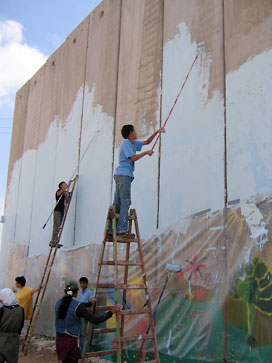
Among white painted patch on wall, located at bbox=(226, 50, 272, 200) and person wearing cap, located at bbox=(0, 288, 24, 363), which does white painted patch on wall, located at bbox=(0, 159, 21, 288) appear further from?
white painted patch on wall, located at bbox=(226, 50, 272, 200)

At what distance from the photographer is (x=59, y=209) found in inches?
305

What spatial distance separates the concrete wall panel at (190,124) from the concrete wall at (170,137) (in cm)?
2

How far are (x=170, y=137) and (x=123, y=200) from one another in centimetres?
153

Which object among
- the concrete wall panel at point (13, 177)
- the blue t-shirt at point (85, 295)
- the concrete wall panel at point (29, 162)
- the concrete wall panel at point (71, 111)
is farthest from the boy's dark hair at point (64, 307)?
the concrete wall panel at point (13, 177)

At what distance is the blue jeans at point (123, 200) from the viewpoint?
4559mm

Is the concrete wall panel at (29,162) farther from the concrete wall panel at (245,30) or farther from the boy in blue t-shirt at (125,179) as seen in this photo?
the concrete wall panel at (245,30)

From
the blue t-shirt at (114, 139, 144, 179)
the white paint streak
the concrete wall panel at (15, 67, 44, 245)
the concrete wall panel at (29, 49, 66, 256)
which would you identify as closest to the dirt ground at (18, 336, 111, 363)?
the concrete wall panel at (29, 49, 66, 256)

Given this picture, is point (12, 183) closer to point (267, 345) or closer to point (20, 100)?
point (20, 100)

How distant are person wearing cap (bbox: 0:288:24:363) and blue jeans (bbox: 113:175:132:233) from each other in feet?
4.42

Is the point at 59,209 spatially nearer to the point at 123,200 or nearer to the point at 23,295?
the point at 23,295

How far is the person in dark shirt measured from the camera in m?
7.52

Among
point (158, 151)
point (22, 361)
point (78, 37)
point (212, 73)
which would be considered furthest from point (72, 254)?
point (78, 37)

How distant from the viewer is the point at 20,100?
11773 mm

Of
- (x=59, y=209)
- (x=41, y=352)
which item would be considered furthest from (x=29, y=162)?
(x=41, y=352)
